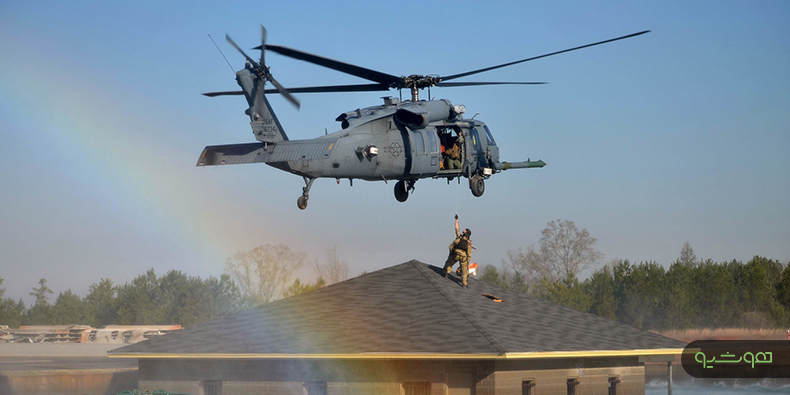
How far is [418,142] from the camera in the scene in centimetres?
2784

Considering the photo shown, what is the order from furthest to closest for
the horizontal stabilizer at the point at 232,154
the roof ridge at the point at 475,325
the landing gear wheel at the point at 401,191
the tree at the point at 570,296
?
the tree at the point at 570,296 → the landing gear wheel at the point at 401,191 → the roof ridge at the point at 475,325 → the horizontal stabilizer at the point at 232,154

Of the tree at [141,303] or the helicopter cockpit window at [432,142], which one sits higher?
the helicopter cockpit window at [432,142]

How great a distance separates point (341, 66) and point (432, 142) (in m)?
4.92

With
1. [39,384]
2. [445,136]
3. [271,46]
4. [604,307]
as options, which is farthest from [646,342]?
[604,307]

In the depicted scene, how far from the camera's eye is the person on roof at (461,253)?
28.0m

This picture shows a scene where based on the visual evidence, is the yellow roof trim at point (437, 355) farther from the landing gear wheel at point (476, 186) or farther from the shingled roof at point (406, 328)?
the landing gear wheel at point (476, 186)

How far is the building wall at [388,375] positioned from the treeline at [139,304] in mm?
40398

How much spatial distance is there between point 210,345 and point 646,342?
1353 cm

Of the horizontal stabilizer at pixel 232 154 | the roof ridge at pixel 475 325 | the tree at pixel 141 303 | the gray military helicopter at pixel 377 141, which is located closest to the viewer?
the horizontal stabilizer at pixel 232 154

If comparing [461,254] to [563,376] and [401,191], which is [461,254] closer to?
[401,191]

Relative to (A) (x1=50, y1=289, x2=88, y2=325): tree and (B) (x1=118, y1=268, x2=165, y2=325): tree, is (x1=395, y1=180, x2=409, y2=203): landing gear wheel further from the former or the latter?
(A) (x1=50, y1=289, x2=88, y2=325): tree

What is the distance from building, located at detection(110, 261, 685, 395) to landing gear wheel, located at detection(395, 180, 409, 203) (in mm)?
2660

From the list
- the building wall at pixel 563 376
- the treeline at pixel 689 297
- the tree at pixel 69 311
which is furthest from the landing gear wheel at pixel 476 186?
the tree at pixel 69 311

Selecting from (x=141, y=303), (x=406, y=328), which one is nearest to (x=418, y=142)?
(x=406, y=328)
